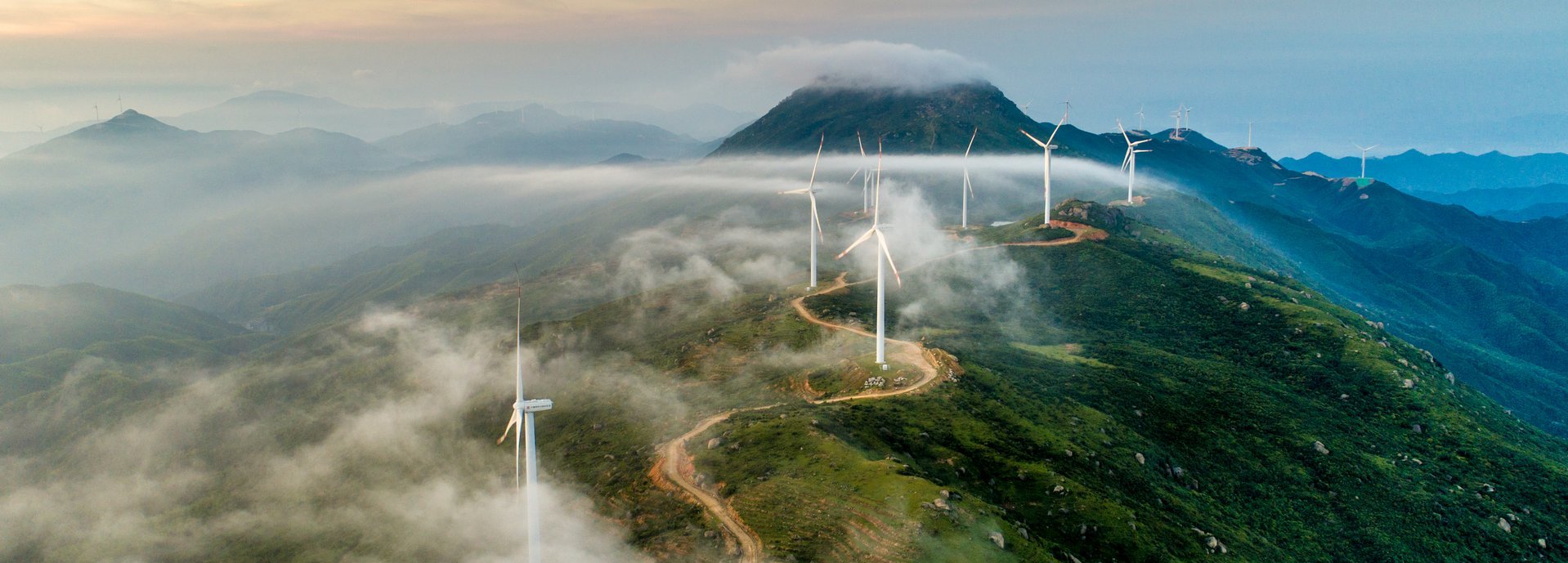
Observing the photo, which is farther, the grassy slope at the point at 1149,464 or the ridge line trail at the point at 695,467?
the grassy slope at the point at 1149,464

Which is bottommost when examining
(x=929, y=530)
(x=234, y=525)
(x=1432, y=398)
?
(x=234, y=525)

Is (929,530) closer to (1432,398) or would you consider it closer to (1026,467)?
(1026,467)

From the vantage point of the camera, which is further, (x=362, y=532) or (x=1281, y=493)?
(x=362, y=532)

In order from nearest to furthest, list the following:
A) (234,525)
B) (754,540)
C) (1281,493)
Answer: (754,540)
(1281,493)
(234,525)

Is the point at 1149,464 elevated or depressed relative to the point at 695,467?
depressed

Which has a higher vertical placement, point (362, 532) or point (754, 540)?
point (754, 540)

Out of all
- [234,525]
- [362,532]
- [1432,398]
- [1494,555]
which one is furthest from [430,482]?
[1432,398]

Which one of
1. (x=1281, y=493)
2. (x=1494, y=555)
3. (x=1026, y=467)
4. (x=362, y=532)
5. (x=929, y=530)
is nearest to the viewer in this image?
(x=929, y=530)

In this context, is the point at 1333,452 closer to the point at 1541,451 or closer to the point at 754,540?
the point at 1541,451

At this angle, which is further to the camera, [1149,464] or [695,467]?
[1149,464]

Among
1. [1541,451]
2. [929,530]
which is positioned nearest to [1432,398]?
[1541,451]

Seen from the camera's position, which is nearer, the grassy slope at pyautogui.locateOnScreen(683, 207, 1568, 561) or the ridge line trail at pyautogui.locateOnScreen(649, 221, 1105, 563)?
the ridge line trail at pyautogui.locateOnScreen(649, 221, 1105, 563)
